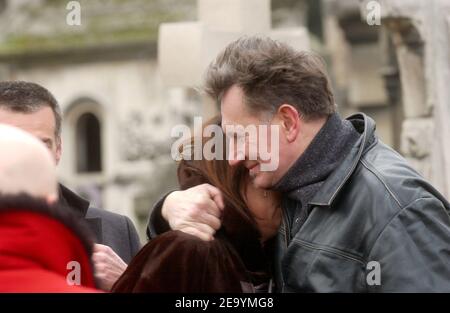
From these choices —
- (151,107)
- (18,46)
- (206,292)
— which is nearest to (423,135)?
(206,292)

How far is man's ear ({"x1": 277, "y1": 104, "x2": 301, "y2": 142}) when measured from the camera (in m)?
3.48

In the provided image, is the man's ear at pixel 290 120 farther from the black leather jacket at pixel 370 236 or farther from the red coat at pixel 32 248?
the red coat at pixel 32 248

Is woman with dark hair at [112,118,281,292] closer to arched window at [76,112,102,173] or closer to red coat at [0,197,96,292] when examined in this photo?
red coat at [0,197,96,292]

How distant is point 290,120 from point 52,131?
4.08 feet

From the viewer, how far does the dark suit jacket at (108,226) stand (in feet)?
14.3

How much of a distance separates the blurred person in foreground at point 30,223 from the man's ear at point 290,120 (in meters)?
0.95

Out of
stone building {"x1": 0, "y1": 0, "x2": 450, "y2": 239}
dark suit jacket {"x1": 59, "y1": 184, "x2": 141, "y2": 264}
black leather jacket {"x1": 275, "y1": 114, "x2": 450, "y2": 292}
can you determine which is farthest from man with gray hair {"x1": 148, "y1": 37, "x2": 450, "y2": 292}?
stone building {"x1": 0, "y1": 0, "x2": 450, "y2": 239}

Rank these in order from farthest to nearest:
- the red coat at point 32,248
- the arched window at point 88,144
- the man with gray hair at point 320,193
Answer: the arched window at point 88,144 < the man with gray hair at point 320,193 < the red coat at point 32,248

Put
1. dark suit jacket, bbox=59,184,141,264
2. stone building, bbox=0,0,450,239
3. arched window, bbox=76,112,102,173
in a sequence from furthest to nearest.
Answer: arched window, bbox=76,112,102,173
stone building, bbox=0,0,450,239
dark suit jacket, bbox=59,184,141,264

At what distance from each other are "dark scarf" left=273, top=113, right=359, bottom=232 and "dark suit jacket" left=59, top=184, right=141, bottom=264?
102 centimetres

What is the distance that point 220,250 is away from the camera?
3.23m

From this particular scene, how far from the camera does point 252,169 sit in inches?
137

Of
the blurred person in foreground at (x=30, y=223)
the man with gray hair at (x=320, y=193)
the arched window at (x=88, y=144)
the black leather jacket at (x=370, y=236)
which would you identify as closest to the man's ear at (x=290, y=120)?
the man with gray hair at (x=320, y=193)

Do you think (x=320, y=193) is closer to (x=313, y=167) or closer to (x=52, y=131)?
(x=313, y=167)
